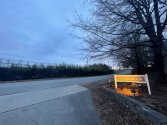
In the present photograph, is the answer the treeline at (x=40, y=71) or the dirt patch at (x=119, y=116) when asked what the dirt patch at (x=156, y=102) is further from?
the treeline at (x=40, y=71)

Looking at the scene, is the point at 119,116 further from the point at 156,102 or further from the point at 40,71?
the point at 40,71

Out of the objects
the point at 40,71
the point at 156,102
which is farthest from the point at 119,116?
the point at 40,71

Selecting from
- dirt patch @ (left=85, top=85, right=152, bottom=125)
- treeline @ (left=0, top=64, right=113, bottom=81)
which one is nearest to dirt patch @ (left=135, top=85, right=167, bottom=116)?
dirt patch @ (left=85, top=85, right=152, bottom=125)

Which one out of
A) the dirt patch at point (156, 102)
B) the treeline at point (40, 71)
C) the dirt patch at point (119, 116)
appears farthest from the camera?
the treeline at point (40, 71)

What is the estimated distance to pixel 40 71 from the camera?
36219 millimetres

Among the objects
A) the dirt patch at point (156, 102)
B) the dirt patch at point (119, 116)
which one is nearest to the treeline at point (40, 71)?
the dirt patch at point (119, 116)

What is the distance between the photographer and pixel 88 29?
455 inches

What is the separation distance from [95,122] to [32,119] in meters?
1.84

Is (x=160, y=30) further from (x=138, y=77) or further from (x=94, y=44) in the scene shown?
(x=94, y=44)

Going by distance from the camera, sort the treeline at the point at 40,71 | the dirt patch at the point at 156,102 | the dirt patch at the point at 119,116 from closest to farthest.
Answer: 1. the dirt patch at the point at 119,116
2. the dirt patch at the point at 156,102
3. the treeline at the point at 40,71

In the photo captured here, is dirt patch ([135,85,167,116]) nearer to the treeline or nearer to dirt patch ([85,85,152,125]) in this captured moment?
dirt patch ([85,85,152,125])

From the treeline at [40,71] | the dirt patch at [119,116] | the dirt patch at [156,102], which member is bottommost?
the dirt patch at [119,116]

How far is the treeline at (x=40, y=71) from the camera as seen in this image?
30.1 metres

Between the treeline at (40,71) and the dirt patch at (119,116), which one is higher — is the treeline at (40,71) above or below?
above
